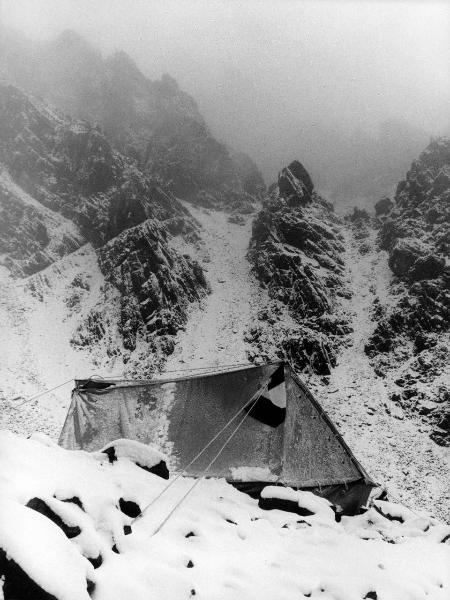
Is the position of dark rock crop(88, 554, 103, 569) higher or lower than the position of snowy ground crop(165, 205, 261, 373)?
lower

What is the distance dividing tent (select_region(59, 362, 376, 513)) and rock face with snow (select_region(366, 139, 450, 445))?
70.2ft

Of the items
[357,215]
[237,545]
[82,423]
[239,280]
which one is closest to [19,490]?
[237,545]

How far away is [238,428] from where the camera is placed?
844 centimetres

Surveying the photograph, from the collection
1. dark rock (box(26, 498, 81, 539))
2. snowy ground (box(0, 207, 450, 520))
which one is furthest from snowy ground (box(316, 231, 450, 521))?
dark rock (box(26, 498, 81, 539))

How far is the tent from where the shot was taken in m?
7.99

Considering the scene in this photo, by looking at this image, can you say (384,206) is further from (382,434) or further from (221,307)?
(382,434)

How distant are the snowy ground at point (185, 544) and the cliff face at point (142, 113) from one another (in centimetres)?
6320

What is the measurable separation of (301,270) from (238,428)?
36182 mm

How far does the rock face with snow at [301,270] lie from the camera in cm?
3444

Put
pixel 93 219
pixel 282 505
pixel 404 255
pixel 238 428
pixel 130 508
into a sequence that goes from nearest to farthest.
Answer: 1. pixel 130 508
2. pixel 282 505
3. pixel 238 428
4. pixel 404 255
5. pixel 93 219

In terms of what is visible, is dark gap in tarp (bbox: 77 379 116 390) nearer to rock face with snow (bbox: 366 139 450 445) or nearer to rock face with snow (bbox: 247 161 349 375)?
rock face with snow (bbox: 247 161 349 375)

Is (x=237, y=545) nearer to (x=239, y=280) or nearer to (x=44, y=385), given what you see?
(x=44, y=385)

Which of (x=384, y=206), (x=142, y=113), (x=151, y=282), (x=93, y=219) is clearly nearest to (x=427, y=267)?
(x=384, y=206)

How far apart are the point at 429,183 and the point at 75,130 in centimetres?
5034
